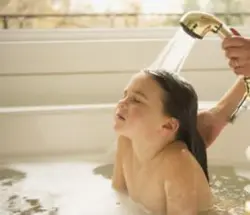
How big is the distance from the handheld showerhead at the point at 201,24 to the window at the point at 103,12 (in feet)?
2.71

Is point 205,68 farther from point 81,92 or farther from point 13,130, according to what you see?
point 13,130

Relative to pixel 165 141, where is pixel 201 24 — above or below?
above

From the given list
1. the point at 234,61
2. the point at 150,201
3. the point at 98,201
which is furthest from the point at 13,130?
the point at 234,61

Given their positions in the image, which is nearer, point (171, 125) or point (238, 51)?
point (238, 51)

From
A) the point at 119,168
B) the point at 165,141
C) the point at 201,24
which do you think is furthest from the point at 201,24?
the point at 119,168

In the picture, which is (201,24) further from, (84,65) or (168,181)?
(84,65)

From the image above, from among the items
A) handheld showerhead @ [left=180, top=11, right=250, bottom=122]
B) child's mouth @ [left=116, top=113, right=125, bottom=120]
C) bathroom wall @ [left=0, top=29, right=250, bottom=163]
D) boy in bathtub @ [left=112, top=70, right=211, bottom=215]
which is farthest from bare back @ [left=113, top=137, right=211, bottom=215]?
bathroom wall @ [left=0, top=29, right=250, bottom=163]

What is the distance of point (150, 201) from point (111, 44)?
719 mm

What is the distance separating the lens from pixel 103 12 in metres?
2.00

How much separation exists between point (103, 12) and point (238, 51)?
0.91m

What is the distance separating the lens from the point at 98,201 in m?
1.39

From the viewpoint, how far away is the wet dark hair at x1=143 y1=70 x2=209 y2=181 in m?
1.24

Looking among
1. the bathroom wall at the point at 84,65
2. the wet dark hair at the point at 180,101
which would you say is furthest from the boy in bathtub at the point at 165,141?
the bathroom wall at the point at 84,65

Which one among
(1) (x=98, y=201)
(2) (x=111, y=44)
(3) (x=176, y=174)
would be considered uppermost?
(2) (x=111, y=44)
